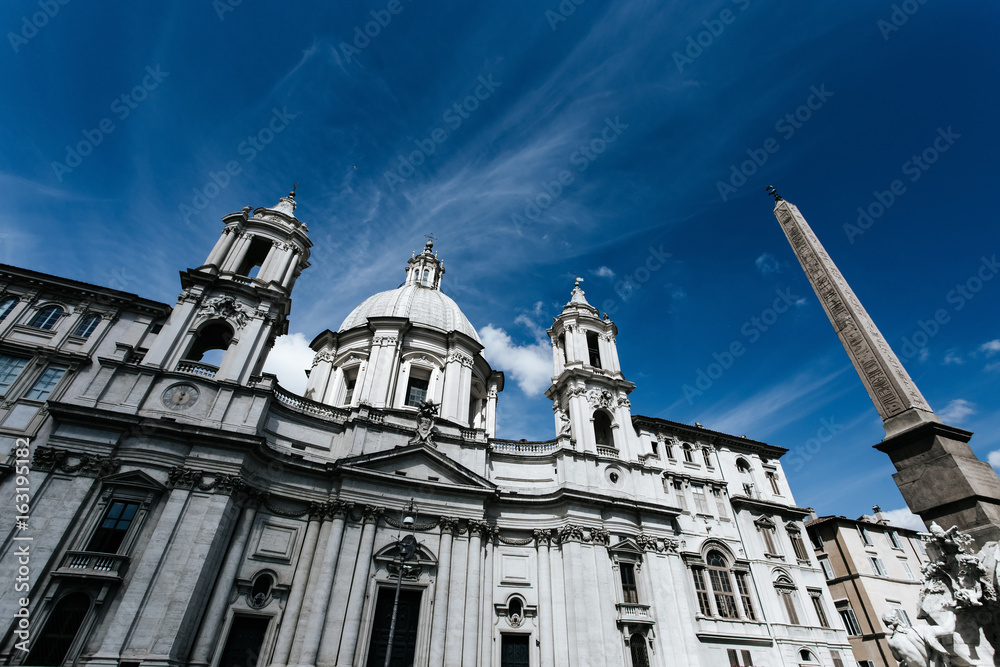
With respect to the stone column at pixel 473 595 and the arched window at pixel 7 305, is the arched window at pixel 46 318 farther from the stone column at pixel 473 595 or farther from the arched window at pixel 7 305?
the stone column at pixel 473 595

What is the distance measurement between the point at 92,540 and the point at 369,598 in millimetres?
10200

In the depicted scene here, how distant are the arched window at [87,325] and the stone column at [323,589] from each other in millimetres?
13411

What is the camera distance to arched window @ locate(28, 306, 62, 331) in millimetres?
20734

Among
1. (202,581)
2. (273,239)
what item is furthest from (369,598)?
(273,239)

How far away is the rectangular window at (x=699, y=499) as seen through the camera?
28062 mm

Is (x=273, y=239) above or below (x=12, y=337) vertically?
above

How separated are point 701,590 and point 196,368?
27.5 meters

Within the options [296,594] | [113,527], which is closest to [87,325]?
[113,527]

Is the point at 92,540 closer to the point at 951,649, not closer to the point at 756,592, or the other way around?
the point at 951,649

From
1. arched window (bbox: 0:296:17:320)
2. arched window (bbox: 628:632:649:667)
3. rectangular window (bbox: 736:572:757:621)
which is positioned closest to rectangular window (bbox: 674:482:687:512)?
rectangular window (bbox: 736:572:757:621)

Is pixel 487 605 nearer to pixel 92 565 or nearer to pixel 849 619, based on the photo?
pixel 92 565

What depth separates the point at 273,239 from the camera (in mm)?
→ 27875

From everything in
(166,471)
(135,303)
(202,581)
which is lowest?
(202,581)

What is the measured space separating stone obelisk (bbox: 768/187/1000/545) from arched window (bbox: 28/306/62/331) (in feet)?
99.0
